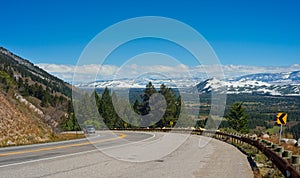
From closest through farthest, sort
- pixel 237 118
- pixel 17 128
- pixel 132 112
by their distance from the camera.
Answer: pixel 17 128, pixel 132 112, pixel 237 118

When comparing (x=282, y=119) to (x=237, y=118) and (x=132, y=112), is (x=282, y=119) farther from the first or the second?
(x=237, y=118)

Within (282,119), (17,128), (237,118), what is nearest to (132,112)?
(237,118)

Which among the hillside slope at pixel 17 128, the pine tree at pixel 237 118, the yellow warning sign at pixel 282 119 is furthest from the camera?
the pine tree at pixel 237 118

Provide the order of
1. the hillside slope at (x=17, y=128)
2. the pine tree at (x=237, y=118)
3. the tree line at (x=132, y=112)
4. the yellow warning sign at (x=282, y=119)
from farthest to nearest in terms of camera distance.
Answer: the pine tree at (x=237, y=118) < the tree line at (x=132, y=112) < the hillside slope at (x=17, y=128) < the yellow warning sign at (x=282, y=119)

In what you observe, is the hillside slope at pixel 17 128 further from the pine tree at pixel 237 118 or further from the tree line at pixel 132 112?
the pine tree at pixel 237 118

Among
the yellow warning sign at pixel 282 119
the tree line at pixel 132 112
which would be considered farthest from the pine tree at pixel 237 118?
the yellow warning sign at pixel 282 119

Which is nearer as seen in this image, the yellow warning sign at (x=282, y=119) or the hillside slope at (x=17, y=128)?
the yellow warning sign at (x=282, y=119)

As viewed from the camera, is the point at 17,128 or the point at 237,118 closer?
the point at 17,128

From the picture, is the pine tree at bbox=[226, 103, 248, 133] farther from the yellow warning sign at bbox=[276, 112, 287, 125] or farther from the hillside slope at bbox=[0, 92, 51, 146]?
the yellow warning sign at bbox=[276, 112, 287, 125]

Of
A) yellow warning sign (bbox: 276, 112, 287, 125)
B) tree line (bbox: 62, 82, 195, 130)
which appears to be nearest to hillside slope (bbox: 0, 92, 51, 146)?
yellow warning sign (bbox: 276, 112, 287, 125)

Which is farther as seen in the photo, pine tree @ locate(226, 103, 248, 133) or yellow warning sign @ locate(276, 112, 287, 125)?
pine tree @ locate(226, 103, 248, 133)

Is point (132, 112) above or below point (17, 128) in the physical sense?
above

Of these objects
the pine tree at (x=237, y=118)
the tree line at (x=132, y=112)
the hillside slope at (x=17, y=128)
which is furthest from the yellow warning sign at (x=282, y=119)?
the pine tree at (x=237, y=118)

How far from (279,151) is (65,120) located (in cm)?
7565
